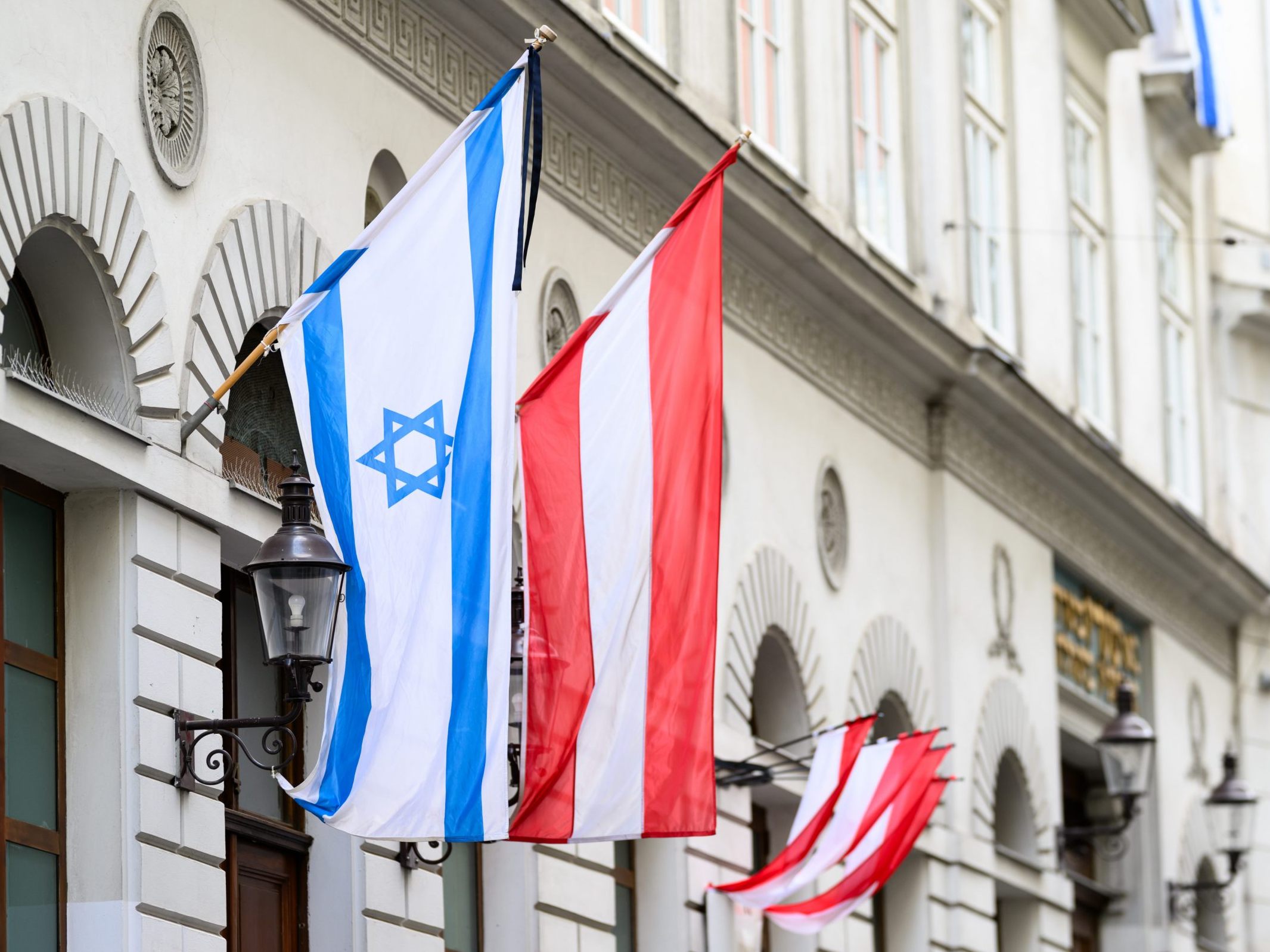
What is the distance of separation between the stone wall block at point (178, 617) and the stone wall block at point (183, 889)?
3.04 feet

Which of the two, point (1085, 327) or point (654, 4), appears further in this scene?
point (1085, 327)

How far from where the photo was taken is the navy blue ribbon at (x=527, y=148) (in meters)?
Answer: 11.4

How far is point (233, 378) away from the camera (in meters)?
11.5

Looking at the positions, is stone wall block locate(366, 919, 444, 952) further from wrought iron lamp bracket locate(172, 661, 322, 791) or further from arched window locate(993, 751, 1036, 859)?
arched window locate(993, 751, 1036, 859)

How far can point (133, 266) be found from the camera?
12211 mm

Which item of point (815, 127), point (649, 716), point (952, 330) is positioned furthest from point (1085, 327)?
point (649, 716)

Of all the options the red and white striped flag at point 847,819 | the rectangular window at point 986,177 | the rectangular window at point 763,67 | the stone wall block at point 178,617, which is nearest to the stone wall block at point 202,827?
the stone wall block at point 178,617

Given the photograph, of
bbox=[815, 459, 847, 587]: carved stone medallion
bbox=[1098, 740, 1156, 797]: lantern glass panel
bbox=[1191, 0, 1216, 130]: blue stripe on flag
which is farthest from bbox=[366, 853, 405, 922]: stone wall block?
bbox=[1191, 0, 1216, 130]: blue stripe on flag

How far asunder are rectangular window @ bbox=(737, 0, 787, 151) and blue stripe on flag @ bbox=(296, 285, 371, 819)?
9811 mm

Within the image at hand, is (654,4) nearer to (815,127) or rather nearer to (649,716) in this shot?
(815,127)

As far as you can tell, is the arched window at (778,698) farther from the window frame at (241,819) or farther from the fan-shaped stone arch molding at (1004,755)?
the window frame at (241,819)

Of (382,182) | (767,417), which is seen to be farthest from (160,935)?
(767,417)

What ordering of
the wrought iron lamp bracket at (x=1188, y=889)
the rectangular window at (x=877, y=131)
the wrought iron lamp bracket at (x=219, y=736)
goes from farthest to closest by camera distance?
the wrought iron lamp bracket at (x=1188, y=889) < the rectangular window at (x=877, y=131) < the wrought iron lamp bracket at (x=219, y=736)

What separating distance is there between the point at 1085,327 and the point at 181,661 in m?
18.1
